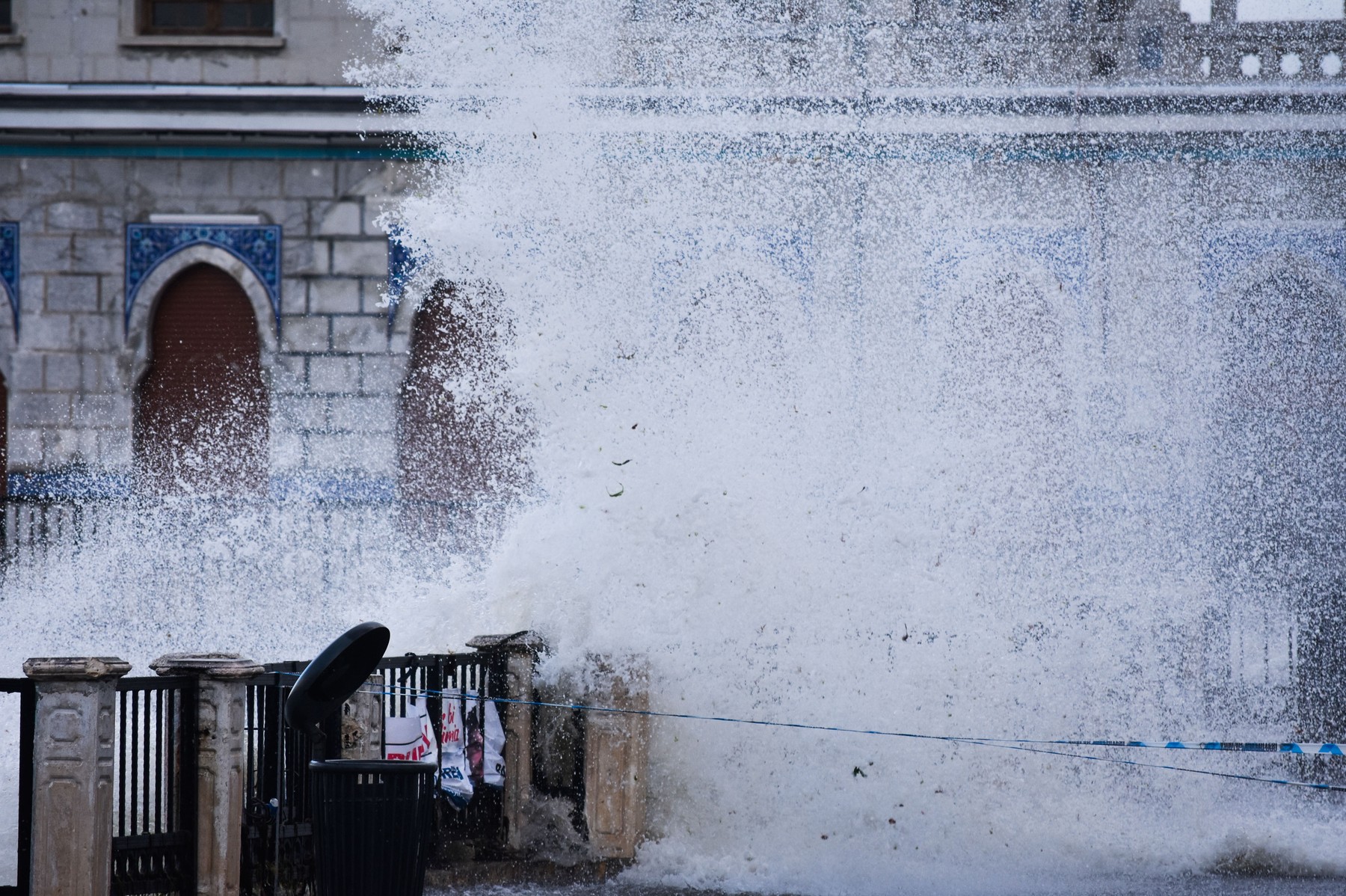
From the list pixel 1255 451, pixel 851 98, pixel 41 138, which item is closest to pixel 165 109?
pixel 41 138

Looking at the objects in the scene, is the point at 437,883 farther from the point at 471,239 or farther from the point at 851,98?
the point at 851,98

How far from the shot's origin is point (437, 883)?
651cm

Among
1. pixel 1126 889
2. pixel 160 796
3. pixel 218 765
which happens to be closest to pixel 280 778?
pixel 218 765

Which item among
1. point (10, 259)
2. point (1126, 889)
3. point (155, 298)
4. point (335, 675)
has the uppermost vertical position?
point (10, 259)

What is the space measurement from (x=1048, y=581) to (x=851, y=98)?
5.66 m

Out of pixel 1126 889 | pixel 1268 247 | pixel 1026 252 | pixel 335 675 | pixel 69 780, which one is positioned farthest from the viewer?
pixel 1026 252

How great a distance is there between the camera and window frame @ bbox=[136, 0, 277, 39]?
49.1 feet

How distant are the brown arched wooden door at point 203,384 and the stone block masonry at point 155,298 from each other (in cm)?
19

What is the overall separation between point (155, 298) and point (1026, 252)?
9357mm

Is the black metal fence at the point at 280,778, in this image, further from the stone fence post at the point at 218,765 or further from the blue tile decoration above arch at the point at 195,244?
the blue tile decoration above arch at the point at 195,244

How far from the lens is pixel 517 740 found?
22.4ft

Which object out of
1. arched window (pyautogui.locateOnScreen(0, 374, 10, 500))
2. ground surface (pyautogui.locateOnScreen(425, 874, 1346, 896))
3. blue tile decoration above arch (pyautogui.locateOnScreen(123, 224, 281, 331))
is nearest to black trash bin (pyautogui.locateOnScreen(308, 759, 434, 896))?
ground surface (pyautogui.locateOnScreen(425, 874, 1346, 896))

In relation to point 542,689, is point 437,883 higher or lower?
lower

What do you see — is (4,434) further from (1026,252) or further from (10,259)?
(1026,252)
